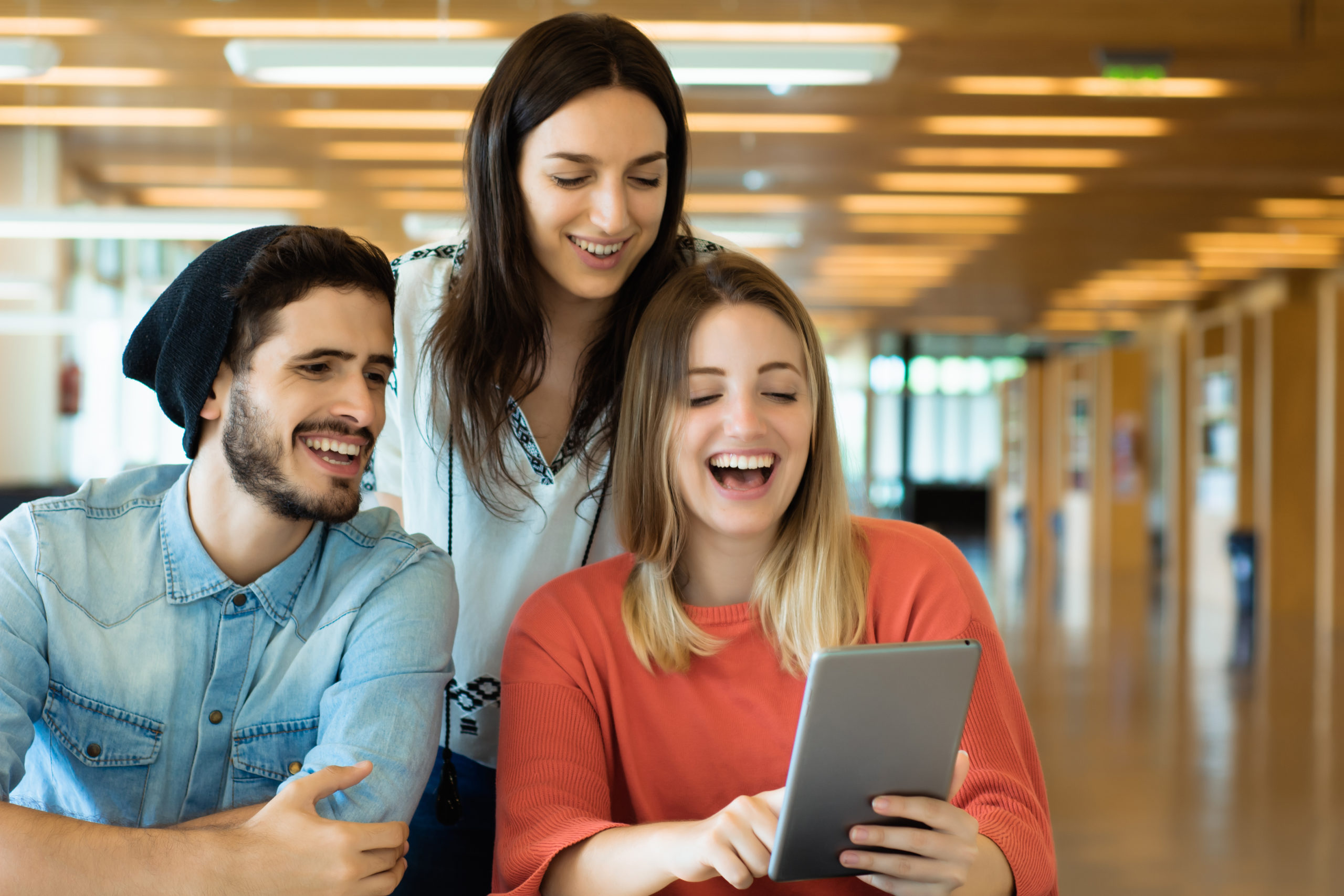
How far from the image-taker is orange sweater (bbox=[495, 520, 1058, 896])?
4.49ft

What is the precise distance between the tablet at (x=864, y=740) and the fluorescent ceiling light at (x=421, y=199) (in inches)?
353

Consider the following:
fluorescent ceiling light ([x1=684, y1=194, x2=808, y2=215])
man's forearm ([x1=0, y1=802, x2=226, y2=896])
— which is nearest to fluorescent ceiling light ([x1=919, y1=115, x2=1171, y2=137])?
fluorescent ceiling light ([x1=684, y1=194, x2=808, y2=215])

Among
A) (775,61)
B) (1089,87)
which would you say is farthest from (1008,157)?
(775,61)

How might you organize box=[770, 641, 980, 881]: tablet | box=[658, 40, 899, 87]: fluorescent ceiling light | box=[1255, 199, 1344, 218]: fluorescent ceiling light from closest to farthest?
box=[770, 641, 980, 881]: tablet → box=[658, 40, 899, 87]: fluorescent ceiling light → box=[1255, 199, 1344, 218]: fluorescent ceiling light

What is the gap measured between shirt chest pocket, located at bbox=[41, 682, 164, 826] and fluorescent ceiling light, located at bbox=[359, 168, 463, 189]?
7977mm

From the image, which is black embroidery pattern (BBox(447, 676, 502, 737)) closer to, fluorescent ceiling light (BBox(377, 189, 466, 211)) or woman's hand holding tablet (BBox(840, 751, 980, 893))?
woman's hand holding tablet (BBox(840, 751, 980, 893))

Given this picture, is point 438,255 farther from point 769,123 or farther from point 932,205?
point 932,205

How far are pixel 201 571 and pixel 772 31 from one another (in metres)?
5.32

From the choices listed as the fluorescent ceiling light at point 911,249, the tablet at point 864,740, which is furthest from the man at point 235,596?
the fluorescent ceiling light at point 911,249

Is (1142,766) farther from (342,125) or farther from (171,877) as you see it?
(342,125)

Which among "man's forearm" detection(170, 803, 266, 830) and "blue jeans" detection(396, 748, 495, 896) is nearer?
"man's forearm" detection(170, 803, 266, 830)

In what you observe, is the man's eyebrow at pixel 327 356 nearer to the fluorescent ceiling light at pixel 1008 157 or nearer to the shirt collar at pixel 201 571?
the shirt collar at pixel 201 571

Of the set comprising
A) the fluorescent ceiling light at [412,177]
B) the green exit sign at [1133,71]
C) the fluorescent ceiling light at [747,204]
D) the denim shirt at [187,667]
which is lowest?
the denim shirt at [187,667]

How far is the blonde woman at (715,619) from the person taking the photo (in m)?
1.36
